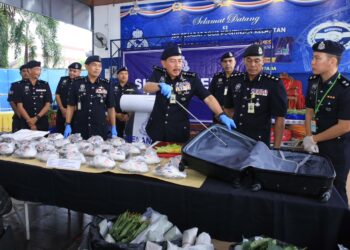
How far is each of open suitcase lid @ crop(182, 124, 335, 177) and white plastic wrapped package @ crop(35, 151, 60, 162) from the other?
0.82 metres

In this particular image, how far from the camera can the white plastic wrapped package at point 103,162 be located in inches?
67.2

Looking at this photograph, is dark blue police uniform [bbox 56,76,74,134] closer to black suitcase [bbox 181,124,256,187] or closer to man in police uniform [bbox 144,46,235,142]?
man in police uniform [bbox 144,46,235,142]

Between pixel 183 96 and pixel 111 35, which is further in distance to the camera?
pixel 111 35

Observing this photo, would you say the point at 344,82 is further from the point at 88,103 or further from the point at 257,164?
the point at 88,103

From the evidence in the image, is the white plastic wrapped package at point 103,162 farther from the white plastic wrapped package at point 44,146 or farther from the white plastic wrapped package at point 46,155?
the white plastic wrapped package at point 44,146

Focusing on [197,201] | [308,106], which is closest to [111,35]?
[308,106]

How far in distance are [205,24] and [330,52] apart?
16.1 ft

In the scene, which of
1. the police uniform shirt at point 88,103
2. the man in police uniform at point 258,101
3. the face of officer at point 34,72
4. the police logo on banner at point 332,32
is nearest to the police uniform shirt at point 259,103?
the man in police uniform at point 258,101

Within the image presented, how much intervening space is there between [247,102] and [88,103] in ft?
6.09

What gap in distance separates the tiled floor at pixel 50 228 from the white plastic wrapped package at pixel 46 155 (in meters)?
0.60

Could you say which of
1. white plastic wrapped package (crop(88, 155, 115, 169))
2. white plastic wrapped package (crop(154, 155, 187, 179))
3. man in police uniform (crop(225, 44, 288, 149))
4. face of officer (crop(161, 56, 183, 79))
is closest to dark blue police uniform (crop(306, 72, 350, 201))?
man in police uniform (crop(225, 44, 288, 149))

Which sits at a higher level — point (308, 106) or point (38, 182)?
point (308, 106)

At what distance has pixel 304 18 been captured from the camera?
595 centimetres

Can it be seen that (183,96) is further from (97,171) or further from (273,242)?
(273,242)
